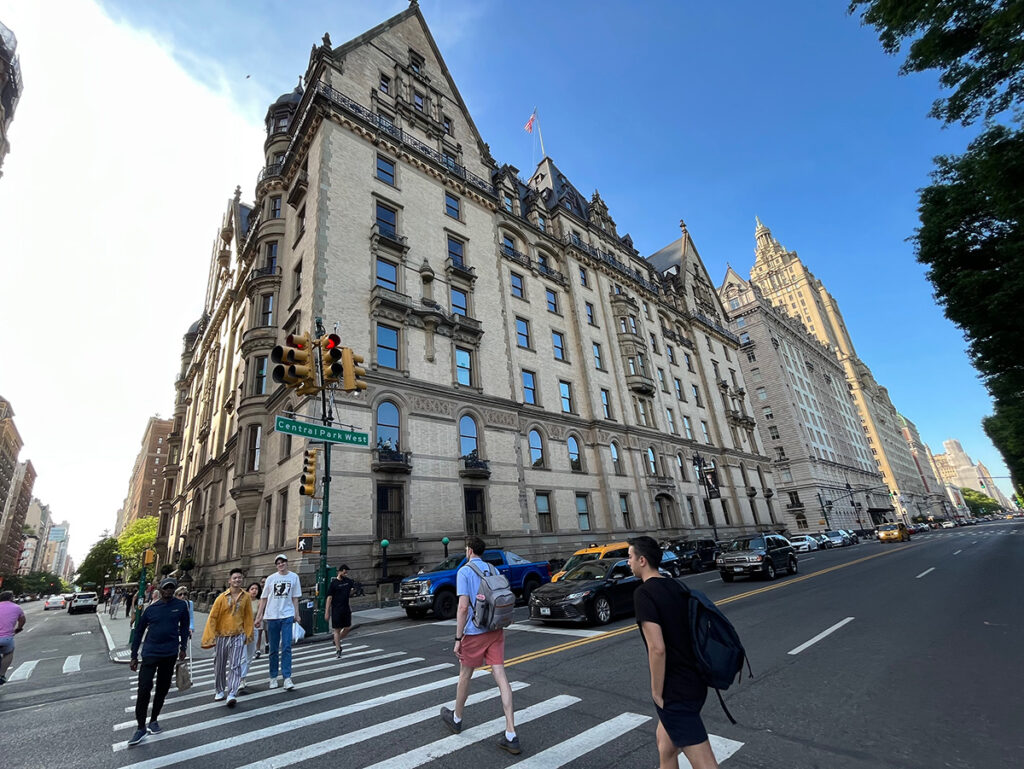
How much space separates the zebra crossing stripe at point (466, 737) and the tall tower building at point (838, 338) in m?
115

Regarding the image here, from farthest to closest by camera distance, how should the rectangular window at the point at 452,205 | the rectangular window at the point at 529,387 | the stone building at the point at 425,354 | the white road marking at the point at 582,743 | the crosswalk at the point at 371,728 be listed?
1. the rectangular window at the point at 452,205
2. the rectangular window at the point at 529,387
3. the stone building at the point at 425,354
4. the crosswalk at the point at 371,728
5. the white road marking at the point at 582,743

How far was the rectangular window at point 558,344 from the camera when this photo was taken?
31309 millimetres

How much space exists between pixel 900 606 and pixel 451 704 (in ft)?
35.6

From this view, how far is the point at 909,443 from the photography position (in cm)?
14638

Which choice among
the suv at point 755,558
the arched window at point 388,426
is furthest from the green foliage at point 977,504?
the arched window at point 388,426

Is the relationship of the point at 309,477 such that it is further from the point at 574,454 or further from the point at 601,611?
the point at 574,454

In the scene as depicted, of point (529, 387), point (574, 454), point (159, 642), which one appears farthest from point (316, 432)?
point (574, 454)

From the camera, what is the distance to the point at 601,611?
11.2 meters

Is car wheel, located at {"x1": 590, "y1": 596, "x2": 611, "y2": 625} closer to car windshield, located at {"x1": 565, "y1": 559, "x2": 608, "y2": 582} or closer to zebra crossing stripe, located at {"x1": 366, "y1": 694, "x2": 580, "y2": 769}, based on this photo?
car windshield, located at {"x1": 565, "y1": 559, "x2": 608, "y2": 582}

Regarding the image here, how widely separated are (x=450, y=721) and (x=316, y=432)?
26.9 feet

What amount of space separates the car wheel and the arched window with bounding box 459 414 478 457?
40.4 feet

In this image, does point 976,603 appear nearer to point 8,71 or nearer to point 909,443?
point 8,71

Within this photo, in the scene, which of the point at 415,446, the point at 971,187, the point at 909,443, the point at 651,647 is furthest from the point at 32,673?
the point at 909,443

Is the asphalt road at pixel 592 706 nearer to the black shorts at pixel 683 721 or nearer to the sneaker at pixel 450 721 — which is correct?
the sneaker at pixel 450 721
